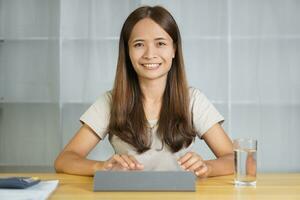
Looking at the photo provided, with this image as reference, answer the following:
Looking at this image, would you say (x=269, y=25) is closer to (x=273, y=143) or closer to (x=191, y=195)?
(x=273, y=143)

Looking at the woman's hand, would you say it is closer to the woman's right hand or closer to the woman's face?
the woman's right hand

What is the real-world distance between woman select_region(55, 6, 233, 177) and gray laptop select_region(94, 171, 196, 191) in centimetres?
57

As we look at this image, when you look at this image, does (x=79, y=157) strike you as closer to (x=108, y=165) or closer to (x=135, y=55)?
(x=108, y=165)

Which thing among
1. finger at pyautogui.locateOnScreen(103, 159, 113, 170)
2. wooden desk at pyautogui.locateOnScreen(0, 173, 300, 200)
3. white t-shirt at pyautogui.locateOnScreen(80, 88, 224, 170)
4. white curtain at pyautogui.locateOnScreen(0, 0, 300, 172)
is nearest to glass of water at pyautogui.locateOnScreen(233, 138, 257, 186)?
wooden desk at pyautogui.locateOnScreen(0, 173, 300, 200)

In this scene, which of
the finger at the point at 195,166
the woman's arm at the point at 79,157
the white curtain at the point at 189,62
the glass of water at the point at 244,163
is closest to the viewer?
the glass of water at the point at 244,163

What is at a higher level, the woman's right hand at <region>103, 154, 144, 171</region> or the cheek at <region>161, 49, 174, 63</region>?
the cheek at <region>161, 49, 174, 63</region>

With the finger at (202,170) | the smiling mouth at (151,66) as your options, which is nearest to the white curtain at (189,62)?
the smiling mouth at (151,66)

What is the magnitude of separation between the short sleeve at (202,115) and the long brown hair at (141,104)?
4 cm

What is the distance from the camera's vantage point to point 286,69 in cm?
386

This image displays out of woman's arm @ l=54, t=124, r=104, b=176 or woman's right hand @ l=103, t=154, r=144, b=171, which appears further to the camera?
woman's arm @ l=54, t=124, r=104, b=176

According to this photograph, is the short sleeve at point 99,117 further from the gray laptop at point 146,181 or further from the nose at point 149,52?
the gray laptop at point 146,181

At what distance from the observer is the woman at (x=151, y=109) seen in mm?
1924

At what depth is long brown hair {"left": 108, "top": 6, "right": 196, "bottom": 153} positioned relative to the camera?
1925 millimetres

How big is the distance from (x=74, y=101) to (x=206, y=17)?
3.81ft
